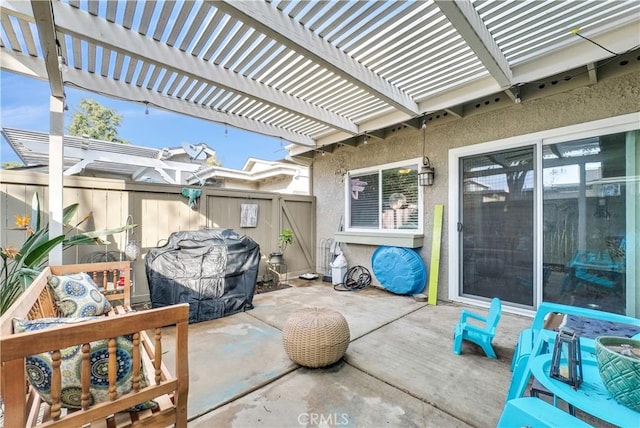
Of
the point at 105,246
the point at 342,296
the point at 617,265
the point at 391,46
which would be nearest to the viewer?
the point at 391,46

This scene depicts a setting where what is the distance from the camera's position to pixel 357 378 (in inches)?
87.7

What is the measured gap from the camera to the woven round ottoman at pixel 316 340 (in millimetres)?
2291

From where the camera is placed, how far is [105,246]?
393cm

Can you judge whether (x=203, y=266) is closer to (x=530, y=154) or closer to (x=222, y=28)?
(x=222, y=28)

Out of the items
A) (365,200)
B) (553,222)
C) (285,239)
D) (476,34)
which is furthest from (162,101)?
(553,222)

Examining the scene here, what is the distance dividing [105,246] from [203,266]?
5.09 ft

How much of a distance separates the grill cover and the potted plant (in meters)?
1.40

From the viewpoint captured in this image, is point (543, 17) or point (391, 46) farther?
point (391, 46)

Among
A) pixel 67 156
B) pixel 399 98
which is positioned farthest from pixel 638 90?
pixel 67 156

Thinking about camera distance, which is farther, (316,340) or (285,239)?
(285,239)

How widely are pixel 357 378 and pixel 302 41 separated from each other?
2943 millimetres

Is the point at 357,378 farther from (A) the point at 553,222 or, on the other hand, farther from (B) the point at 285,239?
(B) the point at 285,239

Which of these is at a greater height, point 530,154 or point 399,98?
point 399,98

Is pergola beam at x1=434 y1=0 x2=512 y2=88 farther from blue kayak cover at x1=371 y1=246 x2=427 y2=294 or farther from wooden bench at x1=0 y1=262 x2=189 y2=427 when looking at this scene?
blue kayak cover at x1=371 y1=246 x2=427 y2=294
